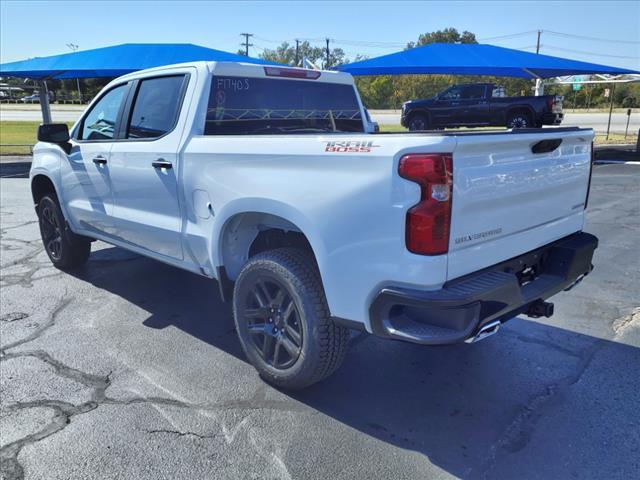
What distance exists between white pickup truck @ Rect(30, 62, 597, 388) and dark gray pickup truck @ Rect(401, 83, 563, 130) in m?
16.4

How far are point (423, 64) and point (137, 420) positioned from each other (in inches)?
590

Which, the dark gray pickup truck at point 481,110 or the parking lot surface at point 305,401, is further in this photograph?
the dark gray pickup truck at point 481,110

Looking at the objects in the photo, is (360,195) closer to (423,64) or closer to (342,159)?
(342,159)

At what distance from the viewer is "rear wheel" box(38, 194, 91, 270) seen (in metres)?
5.55

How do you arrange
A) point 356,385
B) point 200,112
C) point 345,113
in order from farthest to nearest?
point 345,113
point 200,112
point 356,385

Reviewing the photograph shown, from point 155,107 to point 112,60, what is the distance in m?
11.4

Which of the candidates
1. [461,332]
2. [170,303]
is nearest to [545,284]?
[461,332]

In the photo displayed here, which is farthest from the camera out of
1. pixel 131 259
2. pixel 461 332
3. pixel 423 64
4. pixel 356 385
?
pixel 423 64

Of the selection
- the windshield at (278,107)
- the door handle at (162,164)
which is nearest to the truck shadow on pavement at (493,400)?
the door handle at (162,164)

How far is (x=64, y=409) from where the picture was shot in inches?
125

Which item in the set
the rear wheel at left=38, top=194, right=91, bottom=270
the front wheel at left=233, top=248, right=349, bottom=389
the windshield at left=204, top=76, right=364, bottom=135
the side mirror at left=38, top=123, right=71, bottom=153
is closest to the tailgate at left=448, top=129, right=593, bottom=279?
the front wheel at left=233, top=248, right=349, bottom=389

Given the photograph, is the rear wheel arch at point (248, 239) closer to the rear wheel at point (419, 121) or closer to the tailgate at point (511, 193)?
the tailgate at point (511, 193)

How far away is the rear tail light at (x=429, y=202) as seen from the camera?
7.82ft

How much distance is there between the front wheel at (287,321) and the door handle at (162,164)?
991 millimetres
